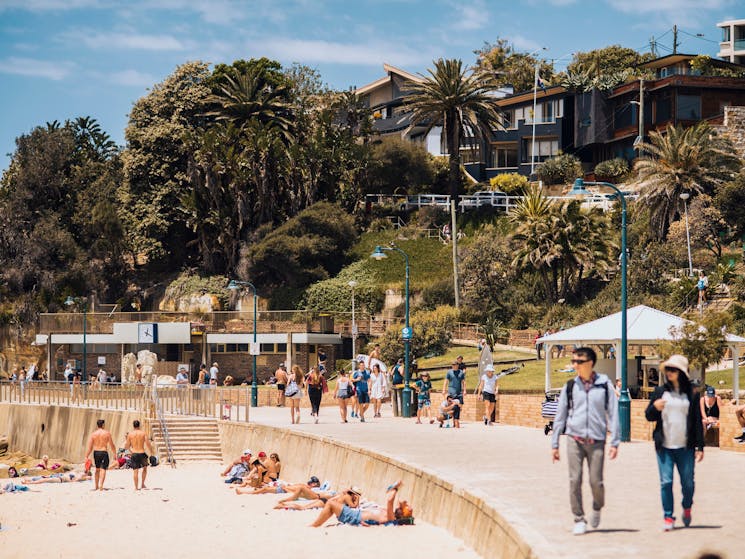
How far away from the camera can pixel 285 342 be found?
209 feet

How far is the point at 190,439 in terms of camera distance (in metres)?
31.4

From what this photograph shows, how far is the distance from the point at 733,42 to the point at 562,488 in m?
109

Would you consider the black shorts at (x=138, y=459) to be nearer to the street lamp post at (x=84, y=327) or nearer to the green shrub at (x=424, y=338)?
the green shrub at (x=424, y=338)

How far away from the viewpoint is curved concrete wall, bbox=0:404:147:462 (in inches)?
1404

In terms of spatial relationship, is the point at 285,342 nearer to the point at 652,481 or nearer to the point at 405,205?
the point at 405,205

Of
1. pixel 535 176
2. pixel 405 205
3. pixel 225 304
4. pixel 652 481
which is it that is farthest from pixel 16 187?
pixel 652 481

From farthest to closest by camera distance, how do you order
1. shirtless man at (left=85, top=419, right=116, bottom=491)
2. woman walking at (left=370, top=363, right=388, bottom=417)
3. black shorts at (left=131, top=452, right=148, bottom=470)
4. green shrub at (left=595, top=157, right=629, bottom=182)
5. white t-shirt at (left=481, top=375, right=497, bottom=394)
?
green shrub at (left=595, top=157, right=629, bottom=182)
woman walking at (left=370, top=363, right=388, bottom=417)
white t-shirt at (left=481, top=375, right=497, bottom=394)
shirtless man at (left=85, top=419, right=116, bottom=491)
black shorts at (left=131, top=452, right=148, bottom=470)

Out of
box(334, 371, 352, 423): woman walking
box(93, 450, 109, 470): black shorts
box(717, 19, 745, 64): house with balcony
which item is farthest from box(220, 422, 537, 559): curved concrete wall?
box(717, 19, 745, 64): house with balcony

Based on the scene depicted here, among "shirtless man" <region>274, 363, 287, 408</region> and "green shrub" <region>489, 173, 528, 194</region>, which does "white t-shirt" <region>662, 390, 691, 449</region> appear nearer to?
"shirtless man" <region>274, 363, 287, 408</region>

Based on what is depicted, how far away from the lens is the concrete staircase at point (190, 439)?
30703 millimetres

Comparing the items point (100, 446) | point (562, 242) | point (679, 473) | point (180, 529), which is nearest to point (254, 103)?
point (562, 242)

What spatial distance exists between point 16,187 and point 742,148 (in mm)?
47470

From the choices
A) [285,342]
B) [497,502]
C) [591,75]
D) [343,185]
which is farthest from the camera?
[591,75]

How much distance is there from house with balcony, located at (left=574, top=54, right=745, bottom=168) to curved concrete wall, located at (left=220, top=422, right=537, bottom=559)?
1962 inches
